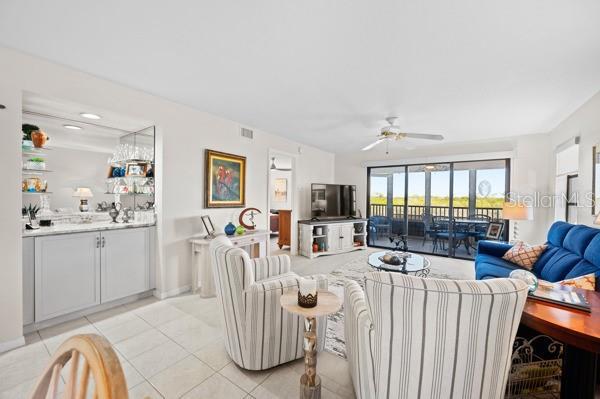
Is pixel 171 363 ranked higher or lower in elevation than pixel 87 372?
lower

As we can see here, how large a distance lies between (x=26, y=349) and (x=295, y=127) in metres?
3.88

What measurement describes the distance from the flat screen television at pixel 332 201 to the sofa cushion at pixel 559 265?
3.74 m

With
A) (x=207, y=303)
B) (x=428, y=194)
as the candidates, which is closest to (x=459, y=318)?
(x=207, y=303)

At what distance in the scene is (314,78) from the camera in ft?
8.13

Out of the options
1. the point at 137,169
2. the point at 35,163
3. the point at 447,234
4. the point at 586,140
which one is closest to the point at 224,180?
the point at 137,169

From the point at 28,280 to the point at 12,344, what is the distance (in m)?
0.50

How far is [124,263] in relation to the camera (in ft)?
9.49

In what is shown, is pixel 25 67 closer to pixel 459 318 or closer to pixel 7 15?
pixel 7 15

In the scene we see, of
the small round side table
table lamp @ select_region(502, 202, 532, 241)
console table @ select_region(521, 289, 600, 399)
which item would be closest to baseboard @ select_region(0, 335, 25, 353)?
the small round side table

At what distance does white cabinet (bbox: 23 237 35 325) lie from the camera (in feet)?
7.35

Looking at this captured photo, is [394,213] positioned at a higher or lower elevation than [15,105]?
lower

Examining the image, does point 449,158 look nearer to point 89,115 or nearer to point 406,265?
point 406,265

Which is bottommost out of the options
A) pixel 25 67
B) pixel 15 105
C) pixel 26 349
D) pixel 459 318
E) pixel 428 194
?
pixel 26 349

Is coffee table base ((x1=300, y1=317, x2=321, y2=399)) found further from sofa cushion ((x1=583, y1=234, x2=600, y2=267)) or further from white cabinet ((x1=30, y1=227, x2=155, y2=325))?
white cabinet ((x1=30, y1=227, x2=155, y2=325))
